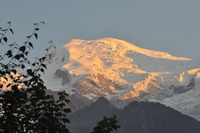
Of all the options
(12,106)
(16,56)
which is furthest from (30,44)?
(12,106)

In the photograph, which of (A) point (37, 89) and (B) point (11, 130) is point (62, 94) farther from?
(B) point (11, 130)

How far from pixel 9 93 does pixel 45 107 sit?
4.24 metres

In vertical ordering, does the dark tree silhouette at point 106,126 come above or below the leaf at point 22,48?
below

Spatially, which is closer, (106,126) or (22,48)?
(22,48)

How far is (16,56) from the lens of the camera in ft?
122

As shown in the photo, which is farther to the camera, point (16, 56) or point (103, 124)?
point (103, 124)

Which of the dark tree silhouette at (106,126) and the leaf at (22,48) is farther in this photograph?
the dark tree silhouette at (106,126)

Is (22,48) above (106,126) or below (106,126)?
above

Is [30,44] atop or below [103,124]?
atop

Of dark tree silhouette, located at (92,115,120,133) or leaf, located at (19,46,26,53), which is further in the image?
dark tree silhouette, located at (92,115,120,133)

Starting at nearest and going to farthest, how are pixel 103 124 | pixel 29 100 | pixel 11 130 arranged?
pixel 11 130
pixel 29 100
pixel 103 124

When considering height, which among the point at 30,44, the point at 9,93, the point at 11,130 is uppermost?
the point at 30,44

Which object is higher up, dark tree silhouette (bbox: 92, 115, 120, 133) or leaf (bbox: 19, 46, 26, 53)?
leaf (bbox: 19, 46, 26, 53)

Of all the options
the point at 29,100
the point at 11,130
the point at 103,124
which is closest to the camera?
the point at 11,130
